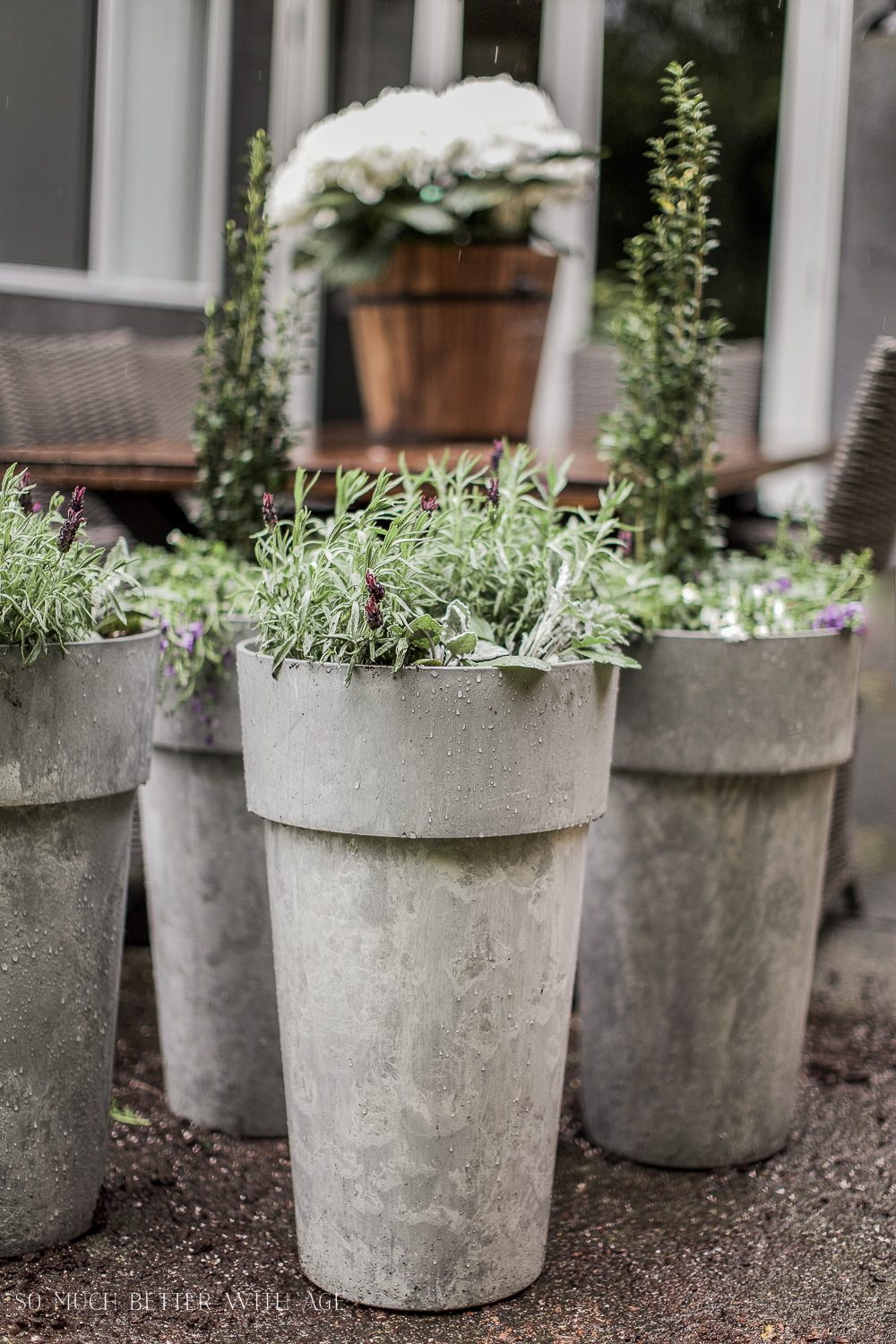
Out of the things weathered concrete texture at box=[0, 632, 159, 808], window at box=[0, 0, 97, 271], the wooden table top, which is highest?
window at box=[0, 0, 97, 271]

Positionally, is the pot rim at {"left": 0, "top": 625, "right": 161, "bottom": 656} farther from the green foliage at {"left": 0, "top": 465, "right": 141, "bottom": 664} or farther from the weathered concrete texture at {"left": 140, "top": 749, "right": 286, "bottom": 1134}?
the weathered concrete texture at {"left": 140, "top": 749, "right": 286, "bottom": 1134}

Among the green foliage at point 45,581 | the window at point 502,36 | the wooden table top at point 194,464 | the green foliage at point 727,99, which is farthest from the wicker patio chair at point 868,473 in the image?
the window at point 502,36

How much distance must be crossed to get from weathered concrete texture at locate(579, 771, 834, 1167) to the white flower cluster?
1.38 meters

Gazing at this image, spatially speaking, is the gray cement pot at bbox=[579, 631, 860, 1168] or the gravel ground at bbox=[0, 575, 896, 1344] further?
the gray cement pot at bbox=[579, 631, 860, 1168]

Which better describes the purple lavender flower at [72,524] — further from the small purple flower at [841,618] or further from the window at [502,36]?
the window at [502,36]

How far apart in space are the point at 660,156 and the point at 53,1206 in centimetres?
156

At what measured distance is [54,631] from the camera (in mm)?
1408

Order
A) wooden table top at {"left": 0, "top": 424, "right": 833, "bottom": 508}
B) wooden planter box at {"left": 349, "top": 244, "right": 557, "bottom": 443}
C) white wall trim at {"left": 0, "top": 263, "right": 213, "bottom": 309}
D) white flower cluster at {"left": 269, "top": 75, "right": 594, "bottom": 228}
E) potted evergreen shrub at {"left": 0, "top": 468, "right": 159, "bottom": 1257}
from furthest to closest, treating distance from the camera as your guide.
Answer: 1. white wall trim at {"left": 0, "top": 263, "right": 213, "bottom": 309}
2. wooden planter box at {"left": 349, "top": 244, "right": 557, "bottom": 443}
3. white flower cluster at {"left": 269, "top": 75, "right": 594, "bottom": 228}
4. wooden table top at {"left": 0, "top": 424, "right": 833, "bottom": 508}
5. potted evergreen shrub at {"left": 0, "top": 468, "right": 159, "bottom": 1257}

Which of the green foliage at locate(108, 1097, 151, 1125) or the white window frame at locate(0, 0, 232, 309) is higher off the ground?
the white window frame at locate(0, 0, 232, 309)

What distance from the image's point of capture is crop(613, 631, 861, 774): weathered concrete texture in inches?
66.4

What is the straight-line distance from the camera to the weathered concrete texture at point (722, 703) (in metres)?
1.69

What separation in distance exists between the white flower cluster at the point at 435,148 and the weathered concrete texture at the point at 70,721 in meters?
1.39

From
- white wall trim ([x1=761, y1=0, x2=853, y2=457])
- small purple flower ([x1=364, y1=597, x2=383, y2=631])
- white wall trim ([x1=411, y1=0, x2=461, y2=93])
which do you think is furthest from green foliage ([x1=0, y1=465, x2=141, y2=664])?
white wall trim ([x1=411, y1=0, x2=461, y2=93])

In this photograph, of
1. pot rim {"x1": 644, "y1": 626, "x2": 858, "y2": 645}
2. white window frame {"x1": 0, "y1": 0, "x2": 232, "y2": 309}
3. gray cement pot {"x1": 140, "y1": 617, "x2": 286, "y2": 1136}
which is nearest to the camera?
pot rim {"x1": 644, "y1": 626, "x2": 858, "y2": 645}
